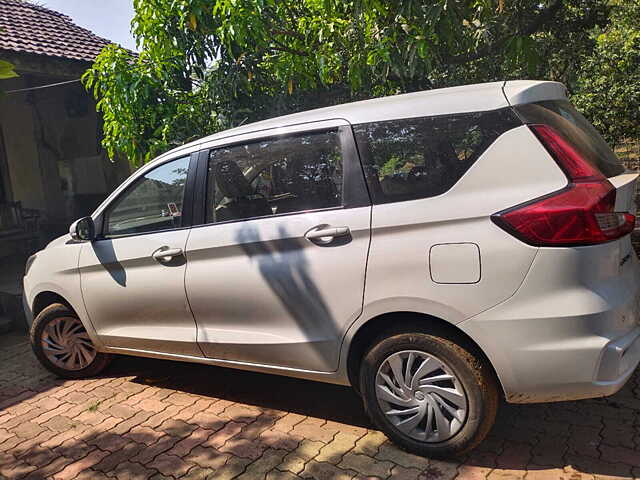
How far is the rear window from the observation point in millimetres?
2461

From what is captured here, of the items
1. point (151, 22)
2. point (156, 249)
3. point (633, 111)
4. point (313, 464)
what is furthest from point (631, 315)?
point (633, 111)

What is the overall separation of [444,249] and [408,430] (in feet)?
3.20

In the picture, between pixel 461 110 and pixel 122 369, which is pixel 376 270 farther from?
pixel 122 369

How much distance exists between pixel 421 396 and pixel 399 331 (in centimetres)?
34

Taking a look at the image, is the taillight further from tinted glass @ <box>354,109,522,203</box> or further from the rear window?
tinted glass @ <box>354,109,522,203</box>

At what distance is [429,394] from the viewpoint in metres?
2.62

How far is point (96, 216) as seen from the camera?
390 centimetres

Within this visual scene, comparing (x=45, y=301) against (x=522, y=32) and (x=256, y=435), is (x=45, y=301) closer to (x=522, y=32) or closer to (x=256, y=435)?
(x=256, y=435)

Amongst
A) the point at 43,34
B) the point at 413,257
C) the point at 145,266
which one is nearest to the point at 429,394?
the point at 413,257

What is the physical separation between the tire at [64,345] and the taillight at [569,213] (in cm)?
338

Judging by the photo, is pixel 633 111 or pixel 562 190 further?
pixel 633 111

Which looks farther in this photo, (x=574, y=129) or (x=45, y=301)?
(x=45, y=301)

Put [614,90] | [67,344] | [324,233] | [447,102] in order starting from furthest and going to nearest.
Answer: [614,90] → [67,344] → [324,233] → [447,102]

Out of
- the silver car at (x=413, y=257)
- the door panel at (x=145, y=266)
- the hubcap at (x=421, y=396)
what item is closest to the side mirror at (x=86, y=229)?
the door panel at (x=145, y=266)
